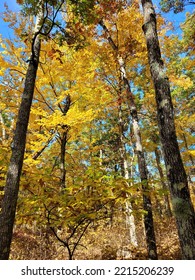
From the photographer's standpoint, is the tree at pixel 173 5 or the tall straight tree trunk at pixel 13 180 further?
the tree at pixel 173 5

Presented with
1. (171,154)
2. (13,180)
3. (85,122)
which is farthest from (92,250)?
(171,154)

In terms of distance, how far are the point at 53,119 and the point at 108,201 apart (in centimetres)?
396

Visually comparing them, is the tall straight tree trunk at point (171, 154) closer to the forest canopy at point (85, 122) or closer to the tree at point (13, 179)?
the forest canopy at point (85, 122)

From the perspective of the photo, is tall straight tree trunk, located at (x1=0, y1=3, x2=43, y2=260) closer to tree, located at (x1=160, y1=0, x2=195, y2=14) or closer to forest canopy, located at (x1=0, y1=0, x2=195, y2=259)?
forest canopy, located at (x1=0, y1=0, x2=195, y2=259)

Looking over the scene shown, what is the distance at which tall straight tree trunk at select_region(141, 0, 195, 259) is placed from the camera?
9.23 ft

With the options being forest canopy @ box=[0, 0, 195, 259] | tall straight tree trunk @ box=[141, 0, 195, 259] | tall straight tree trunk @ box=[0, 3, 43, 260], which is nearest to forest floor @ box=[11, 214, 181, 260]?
forest canopy @ box=[0, 0, 195, 259]

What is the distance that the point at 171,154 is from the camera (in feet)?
10.7

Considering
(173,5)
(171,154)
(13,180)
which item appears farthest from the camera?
(173,5)

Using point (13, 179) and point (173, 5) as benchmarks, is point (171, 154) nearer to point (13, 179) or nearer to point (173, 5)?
point (13, 179)

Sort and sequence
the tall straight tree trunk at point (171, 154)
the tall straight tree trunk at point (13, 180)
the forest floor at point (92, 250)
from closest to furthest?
the tall straight tree trunk at point (171, 154), the tall straight tree trunk at point (13, 180), the forest floor at point (92, 250)

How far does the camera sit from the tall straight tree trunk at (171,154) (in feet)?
9.23

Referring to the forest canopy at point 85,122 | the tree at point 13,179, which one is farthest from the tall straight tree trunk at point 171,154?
the tree at point 13,179

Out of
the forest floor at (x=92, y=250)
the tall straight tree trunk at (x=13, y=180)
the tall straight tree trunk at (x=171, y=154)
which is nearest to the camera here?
the tall straight tree trunk at (x=171, y=154)

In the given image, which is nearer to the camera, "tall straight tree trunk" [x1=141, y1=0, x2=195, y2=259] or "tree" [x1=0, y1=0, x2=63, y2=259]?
"tall straight tree trunk" [x1=141, y1=0, x2=195, y2=259]
